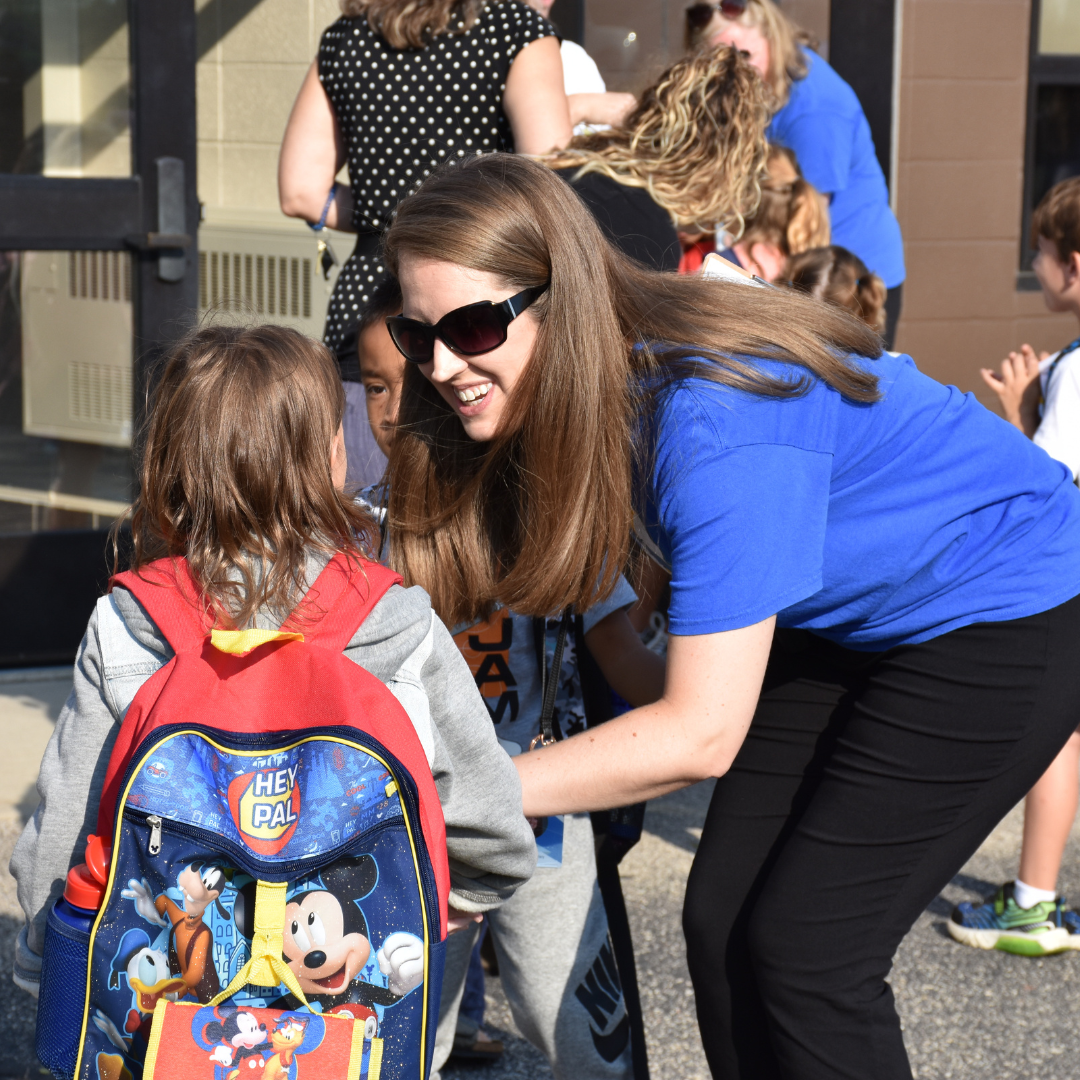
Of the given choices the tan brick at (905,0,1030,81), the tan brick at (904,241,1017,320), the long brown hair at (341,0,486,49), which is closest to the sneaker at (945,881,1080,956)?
the long brown hair at (341,0,486,49)

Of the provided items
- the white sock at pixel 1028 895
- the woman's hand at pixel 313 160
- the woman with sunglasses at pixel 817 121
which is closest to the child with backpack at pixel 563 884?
the white sock at pixel 1028 895

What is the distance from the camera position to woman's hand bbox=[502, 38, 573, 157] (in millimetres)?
3371

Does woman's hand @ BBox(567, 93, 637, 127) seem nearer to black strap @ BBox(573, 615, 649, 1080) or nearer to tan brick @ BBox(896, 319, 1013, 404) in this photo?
black strap @ BBox(573, 615, 649, 1080)

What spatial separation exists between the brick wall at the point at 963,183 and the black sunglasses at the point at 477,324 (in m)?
5.03

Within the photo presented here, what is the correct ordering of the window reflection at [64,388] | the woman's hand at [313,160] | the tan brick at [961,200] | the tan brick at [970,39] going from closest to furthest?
the woman's hand at [313,160] < the window reflection at [64,388] < the tan brick at [970,39] < the tan brick at [961,200]

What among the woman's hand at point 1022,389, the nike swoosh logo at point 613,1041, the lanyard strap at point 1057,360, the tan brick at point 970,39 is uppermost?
the tan brick at point 970,39

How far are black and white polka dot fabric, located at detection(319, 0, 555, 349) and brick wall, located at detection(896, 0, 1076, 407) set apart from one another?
11.8ft

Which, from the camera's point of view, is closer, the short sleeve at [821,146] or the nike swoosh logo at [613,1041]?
the nike swoosh logo at [613,1041]

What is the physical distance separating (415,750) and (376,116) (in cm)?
224

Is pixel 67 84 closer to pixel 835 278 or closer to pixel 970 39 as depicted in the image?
pixel 835 278

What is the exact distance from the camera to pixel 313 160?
3.62 meters

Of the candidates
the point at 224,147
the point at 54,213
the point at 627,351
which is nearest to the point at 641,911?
the point at 627,351

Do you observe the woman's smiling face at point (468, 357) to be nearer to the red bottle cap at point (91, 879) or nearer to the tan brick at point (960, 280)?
the red bottle cap at point (91, 879)

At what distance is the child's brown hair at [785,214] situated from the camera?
3.99 meters
